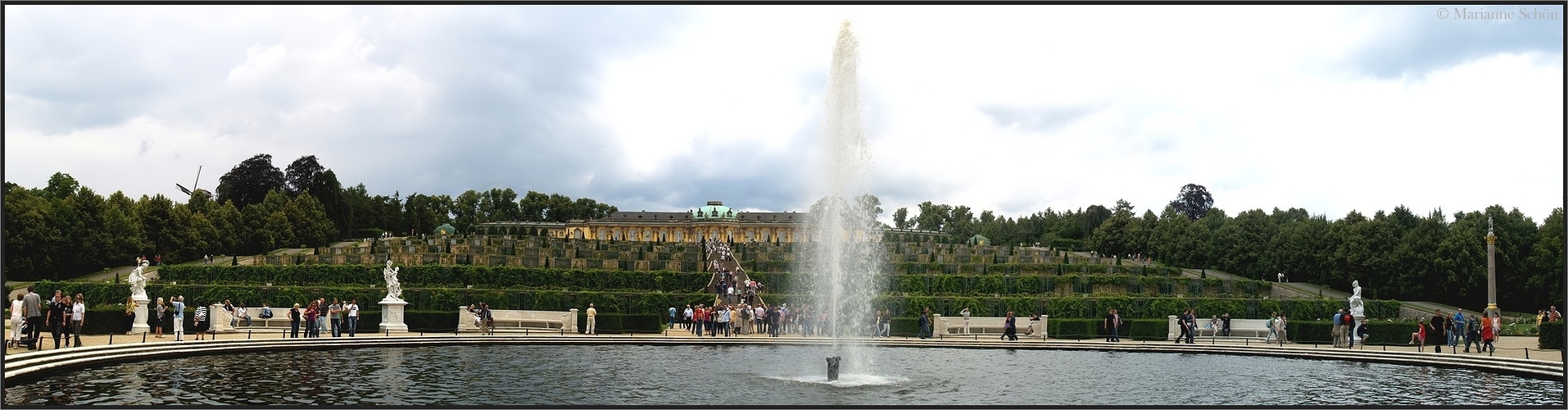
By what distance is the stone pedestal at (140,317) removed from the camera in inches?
1340

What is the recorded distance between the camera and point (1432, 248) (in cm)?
7481

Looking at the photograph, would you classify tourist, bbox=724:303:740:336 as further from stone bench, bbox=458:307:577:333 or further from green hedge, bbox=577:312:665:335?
stone bench, bbox=458:307:577:333

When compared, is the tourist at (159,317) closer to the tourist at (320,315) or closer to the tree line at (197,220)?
the tourist at (320,315)

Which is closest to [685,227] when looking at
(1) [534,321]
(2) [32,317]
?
(1) [534,321]

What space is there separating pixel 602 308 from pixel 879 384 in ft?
103

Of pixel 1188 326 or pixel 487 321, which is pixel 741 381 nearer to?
pixel 1188 326

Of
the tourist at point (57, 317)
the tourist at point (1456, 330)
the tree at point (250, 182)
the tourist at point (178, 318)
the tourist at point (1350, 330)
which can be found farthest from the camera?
the tree at point (250, 182)

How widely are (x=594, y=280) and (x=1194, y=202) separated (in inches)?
4148

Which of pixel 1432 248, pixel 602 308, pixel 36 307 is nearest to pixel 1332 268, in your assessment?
pixel 1432 248

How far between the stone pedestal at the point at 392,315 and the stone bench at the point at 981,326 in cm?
1810

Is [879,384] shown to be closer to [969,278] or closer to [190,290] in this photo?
[969,278]

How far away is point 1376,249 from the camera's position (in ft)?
261

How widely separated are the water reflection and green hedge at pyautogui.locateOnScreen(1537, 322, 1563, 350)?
20.6 ft

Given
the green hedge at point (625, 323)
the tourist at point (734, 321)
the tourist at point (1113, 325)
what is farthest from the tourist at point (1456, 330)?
the green hedge at point (625, 323)
